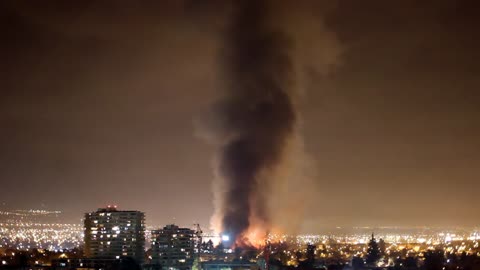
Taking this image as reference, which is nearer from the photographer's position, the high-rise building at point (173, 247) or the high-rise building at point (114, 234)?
the high-rise building at point (173, 247)

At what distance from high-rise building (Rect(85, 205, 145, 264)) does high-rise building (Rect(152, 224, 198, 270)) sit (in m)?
4.00

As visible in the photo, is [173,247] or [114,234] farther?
[114,234]

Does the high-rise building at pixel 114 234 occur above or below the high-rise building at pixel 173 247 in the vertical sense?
above

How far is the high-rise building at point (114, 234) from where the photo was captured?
64.3 meters

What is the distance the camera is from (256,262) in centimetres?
4997

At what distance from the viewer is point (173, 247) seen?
60.3 m

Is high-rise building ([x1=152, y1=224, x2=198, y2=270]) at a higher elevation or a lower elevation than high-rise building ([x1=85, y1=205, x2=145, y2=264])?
lower

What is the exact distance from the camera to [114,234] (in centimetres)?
6506

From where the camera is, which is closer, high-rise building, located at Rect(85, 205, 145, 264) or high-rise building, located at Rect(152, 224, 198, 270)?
high-rise building, located at Rect(152, 224, 198, 270)

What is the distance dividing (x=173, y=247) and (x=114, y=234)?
7.61m

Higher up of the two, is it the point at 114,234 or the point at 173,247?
the point at 114,234

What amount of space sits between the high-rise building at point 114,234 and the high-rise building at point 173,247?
3996mm

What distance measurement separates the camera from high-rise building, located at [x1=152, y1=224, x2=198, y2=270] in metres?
58.8

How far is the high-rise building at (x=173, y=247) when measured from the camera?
58.8m
